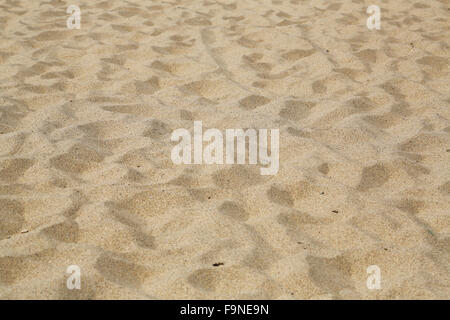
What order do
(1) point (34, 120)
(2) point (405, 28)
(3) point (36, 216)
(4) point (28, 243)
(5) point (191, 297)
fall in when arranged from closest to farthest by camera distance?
(5) point (191, 297), (4) point (28, 243), (3) point (36, 216), (1) point (34, 120), (2) point (405, 28)

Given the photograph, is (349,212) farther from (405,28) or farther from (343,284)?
(405,28)

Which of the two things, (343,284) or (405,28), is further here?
(405,28)

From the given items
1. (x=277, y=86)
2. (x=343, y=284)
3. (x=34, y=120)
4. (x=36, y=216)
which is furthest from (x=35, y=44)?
(x=343, y=284)

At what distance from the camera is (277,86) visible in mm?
3301

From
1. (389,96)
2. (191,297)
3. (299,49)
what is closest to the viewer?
(191,297)

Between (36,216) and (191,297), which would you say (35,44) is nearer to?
(36,216)
